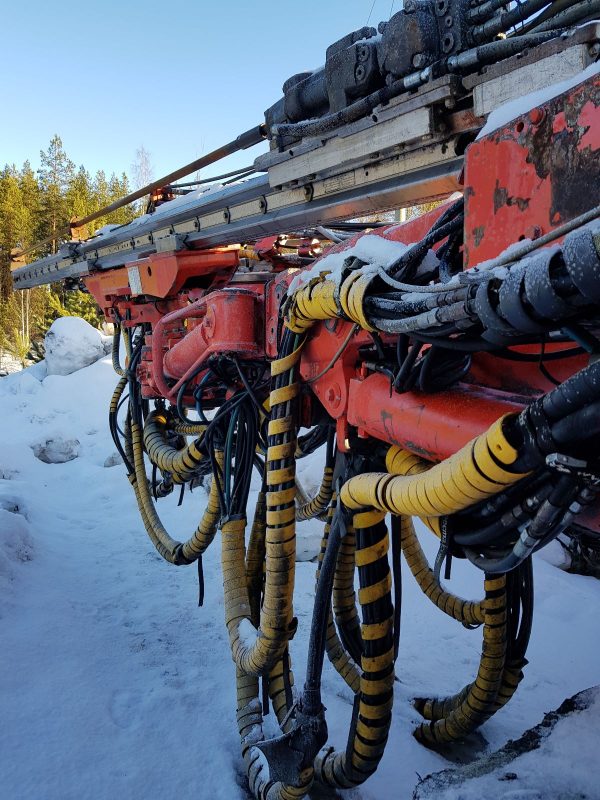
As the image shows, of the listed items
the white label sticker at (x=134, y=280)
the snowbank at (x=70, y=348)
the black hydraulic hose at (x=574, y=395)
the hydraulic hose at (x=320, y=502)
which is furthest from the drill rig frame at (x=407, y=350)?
the snowbank at (x=70, y=348)

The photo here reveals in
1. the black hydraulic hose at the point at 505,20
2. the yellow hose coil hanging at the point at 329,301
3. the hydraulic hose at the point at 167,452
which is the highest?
the black hydraulic hose at the point at 505,20

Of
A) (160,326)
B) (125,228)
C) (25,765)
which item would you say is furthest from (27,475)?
(25,765)

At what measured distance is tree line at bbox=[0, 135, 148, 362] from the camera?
936 inches

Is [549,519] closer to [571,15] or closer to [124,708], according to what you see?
[571,15]

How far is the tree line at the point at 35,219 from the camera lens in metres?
23.8

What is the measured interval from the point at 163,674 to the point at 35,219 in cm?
3025

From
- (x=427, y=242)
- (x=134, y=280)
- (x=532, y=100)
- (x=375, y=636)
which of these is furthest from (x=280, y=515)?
(x=134, y=280)

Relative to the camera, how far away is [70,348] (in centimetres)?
1491

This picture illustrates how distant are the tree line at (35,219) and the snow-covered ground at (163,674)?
56.5ft

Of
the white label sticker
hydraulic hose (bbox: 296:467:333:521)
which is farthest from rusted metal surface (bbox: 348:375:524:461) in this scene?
the white label sticker

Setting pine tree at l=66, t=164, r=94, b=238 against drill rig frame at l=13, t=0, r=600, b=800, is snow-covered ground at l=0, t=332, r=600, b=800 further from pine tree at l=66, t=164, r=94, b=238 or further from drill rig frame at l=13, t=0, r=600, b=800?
pine tree at l=66, t=164, r=94, b=238

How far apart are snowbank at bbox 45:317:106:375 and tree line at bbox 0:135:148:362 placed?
191 inches

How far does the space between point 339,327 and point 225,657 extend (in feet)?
8.62

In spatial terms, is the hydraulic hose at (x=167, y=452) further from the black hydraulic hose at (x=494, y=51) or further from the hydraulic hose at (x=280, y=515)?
the black hydraulic hose at (x=494, y=51)
